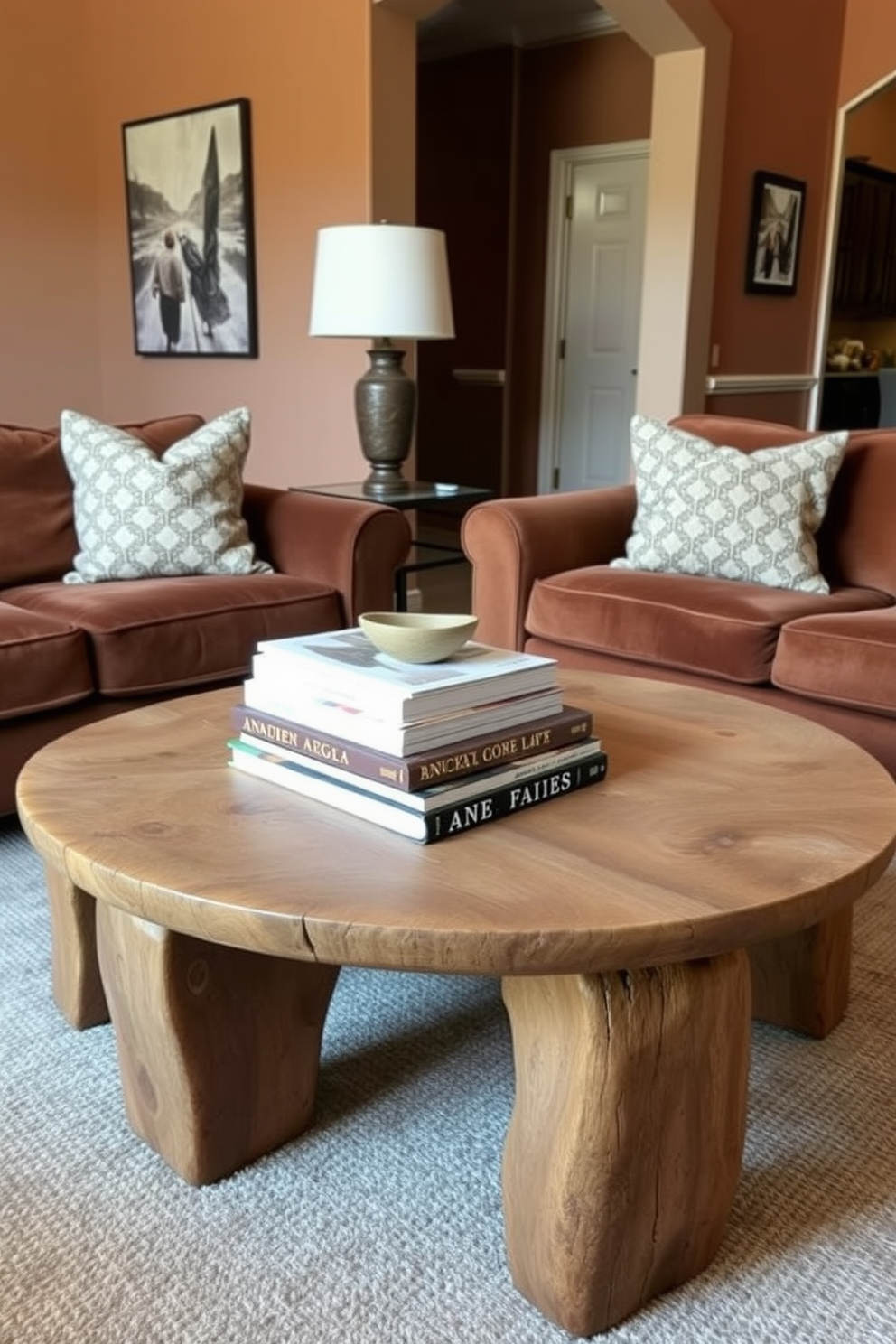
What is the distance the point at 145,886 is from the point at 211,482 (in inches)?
72.3

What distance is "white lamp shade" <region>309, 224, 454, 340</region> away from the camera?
10.1 ft

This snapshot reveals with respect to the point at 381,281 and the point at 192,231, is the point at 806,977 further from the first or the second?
the point at 192,231

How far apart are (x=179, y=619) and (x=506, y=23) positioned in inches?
202

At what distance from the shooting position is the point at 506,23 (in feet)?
19.9

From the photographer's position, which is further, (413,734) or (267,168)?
(267,168)

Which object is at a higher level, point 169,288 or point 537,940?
point 169,288

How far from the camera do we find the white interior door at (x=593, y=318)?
6246mm

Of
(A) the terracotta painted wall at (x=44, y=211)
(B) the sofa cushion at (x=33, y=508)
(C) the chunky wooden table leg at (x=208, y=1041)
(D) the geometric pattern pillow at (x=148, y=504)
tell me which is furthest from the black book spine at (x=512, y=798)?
(A) the terracotta painted wall at (x=44, y=211)

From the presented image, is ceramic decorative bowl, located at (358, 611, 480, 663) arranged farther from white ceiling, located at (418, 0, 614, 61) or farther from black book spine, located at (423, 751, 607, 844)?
white ceiling, located at (418, 0, 614, 61)

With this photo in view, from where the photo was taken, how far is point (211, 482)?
2730 mm

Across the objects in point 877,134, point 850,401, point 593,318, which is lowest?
point 850,401

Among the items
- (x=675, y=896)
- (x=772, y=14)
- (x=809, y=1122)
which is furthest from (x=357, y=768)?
(x=772, y=14)

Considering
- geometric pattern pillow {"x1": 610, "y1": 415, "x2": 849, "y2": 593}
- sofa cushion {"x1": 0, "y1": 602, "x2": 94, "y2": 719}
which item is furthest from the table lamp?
sofa cushion {"x1": 0, "y1": 602, "x2": 94, "y2": 719}

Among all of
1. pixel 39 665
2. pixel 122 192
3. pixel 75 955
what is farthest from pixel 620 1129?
pixel 122 192
